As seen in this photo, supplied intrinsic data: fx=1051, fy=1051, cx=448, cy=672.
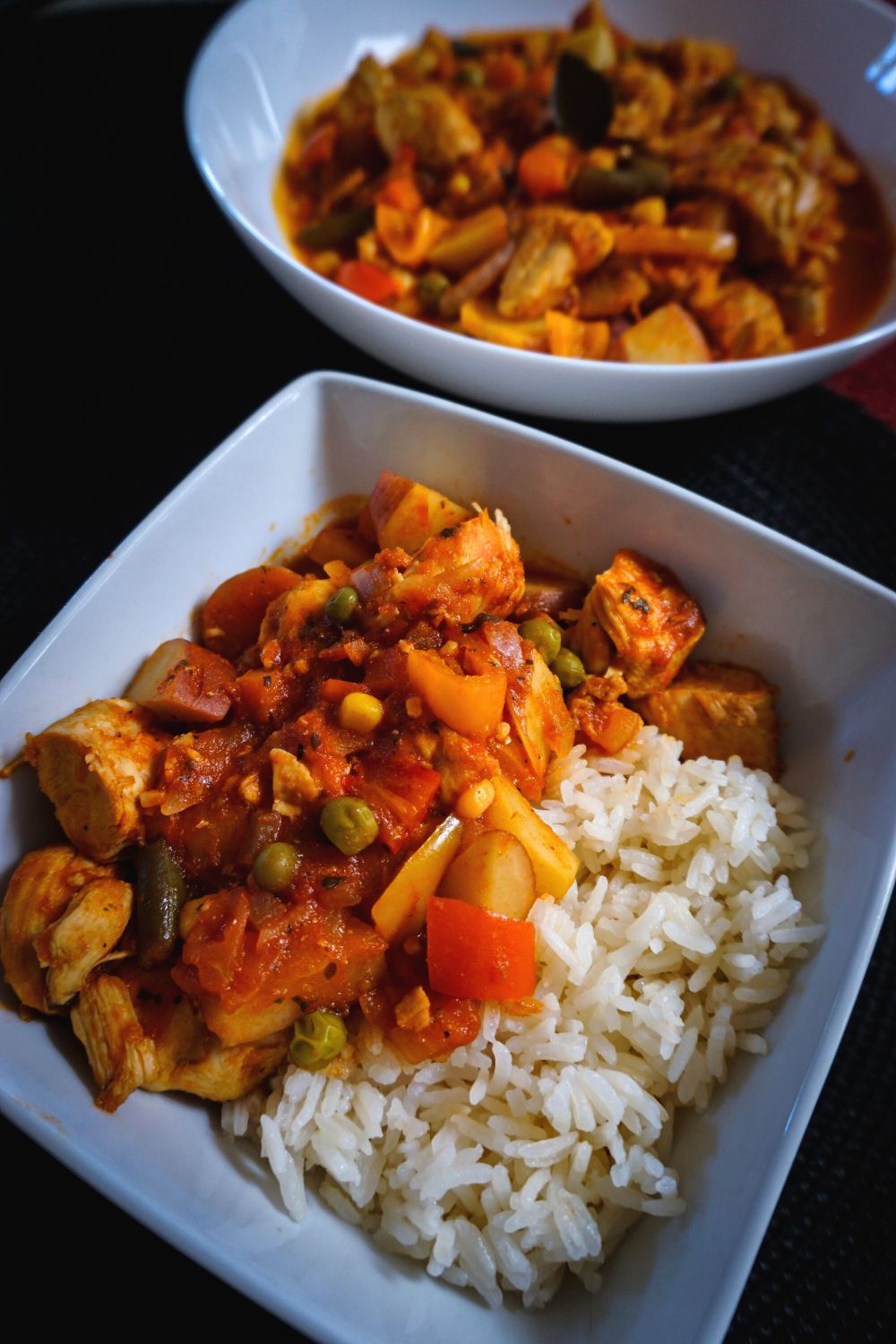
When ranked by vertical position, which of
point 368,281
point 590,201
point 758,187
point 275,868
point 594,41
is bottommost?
point 275,868

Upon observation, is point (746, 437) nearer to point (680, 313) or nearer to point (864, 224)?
point (680, 313)

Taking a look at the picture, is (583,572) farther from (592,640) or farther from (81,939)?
(81,939)

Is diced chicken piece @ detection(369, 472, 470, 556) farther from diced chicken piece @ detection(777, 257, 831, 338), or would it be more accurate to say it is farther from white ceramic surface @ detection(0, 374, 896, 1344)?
diced chicken piece @ detection(777, 257, 831, 338)

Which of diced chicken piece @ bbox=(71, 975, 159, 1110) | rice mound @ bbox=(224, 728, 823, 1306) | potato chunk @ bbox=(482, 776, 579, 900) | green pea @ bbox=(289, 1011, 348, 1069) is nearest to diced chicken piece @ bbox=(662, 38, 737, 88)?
rice mound @ bbox=(224, 728, 823, 1306)

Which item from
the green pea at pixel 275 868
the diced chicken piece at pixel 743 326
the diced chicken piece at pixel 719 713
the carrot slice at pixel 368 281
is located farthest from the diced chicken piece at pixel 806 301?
the green pea at pixel 275 868

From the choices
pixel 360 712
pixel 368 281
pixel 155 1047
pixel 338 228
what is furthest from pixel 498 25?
pixel 155 1047

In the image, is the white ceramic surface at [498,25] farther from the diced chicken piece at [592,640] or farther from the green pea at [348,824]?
the green pea at [348,824]

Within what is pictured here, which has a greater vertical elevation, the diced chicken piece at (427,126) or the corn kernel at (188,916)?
the diced chicken piece at (427,126)

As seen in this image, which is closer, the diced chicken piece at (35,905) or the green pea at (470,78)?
Answer: the diced chicken piece at (35,905)
